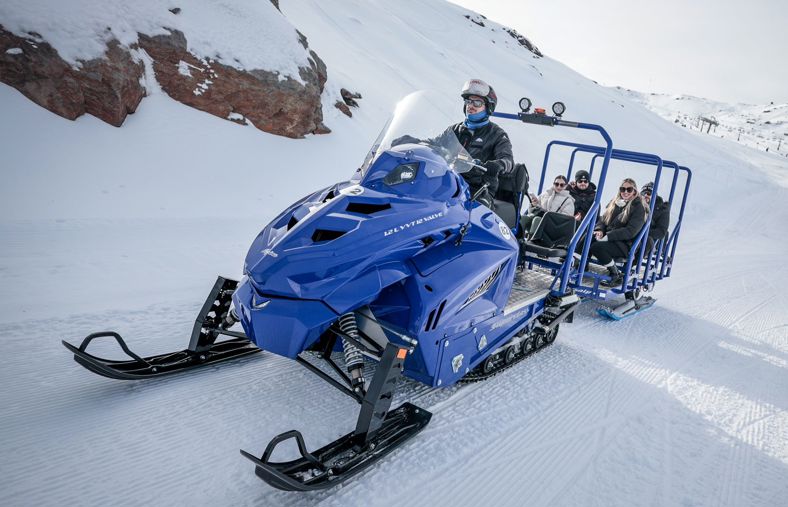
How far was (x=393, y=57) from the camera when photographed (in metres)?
26.6

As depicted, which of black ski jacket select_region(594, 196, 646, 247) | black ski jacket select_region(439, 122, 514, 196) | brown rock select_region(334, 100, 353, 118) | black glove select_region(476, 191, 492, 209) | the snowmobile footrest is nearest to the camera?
the snowmobile footrest

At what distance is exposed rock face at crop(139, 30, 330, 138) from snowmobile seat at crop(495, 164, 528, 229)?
6.19 m

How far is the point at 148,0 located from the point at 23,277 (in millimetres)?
6708

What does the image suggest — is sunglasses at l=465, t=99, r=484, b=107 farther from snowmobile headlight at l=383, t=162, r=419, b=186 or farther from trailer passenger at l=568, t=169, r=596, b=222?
trailer passenger at l=568, t=169, r=596, b=222

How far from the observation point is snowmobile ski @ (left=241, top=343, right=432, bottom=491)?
1.81 metres

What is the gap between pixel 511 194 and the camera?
4.47 meters

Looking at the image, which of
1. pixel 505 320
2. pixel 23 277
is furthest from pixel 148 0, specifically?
pixel 505 320

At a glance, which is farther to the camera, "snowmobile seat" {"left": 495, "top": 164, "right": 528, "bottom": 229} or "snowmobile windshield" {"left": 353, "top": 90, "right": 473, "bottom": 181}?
"snowmobile seat" {"left": 495, "top": 164, "right": 528, "bottom": 229}

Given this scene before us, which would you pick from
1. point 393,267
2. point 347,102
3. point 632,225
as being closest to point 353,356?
point 393,267

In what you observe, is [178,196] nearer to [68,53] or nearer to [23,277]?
[68,53]

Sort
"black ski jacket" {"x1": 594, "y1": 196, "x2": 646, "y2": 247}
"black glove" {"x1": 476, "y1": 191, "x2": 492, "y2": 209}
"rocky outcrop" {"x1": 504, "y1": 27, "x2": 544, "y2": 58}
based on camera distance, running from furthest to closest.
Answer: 1. "rocky outcrop" {"x1": 504, "y1": 27, "x2": 544, "y2": 58}
2. "black ski jacket" {"x1": 594, "y1": 196, "x2": 646, "y2": 247}
3. "black glove" {"x1": 476, "y1": 191, "x2": 492, "y2": 209}

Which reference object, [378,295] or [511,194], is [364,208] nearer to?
[378,295]

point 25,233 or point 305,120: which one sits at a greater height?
point 305,120

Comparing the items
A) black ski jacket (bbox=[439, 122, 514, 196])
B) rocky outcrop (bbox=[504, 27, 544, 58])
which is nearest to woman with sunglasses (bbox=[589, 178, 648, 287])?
black ski jacket (bbox=[439, 122, 514, 196])
